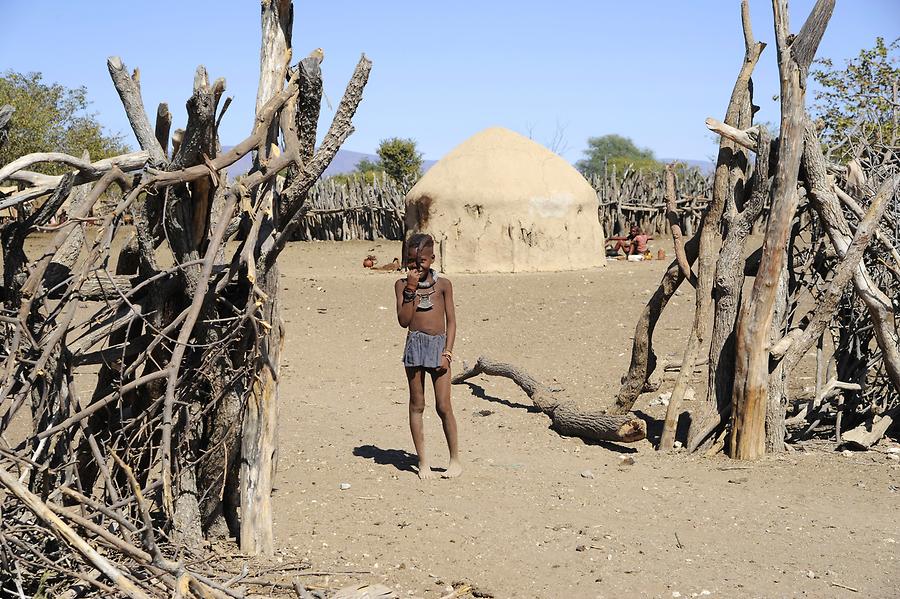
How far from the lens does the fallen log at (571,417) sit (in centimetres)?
643

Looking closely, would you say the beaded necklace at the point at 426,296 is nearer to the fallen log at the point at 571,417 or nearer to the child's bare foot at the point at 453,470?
the child's bare foot at the point at 453,470

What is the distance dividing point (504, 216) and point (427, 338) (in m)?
9.99

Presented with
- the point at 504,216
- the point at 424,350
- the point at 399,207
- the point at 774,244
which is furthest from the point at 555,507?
the point at 399,207

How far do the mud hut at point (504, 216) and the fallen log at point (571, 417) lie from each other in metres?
7.12

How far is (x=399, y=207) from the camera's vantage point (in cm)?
2145

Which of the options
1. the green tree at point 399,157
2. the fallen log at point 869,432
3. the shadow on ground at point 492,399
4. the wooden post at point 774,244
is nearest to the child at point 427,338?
the wooden post at point 774,244

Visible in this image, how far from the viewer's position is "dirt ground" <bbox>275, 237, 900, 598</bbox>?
168 inches

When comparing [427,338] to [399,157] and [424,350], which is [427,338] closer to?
[424,350]

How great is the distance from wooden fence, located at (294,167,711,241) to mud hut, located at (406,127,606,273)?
15.1ft

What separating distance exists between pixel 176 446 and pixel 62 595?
0.82 metres

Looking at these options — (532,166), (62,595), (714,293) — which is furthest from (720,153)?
(532,166)

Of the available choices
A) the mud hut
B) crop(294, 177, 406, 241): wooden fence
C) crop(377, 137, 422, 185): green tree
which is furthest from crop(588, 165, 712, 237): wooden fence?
crop(377, 137, 422, 185): green tree

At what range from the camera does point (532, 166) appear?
16.2 m

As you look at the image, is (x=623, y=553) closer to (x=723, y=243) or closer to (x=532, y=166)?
(x=723, y=243)
